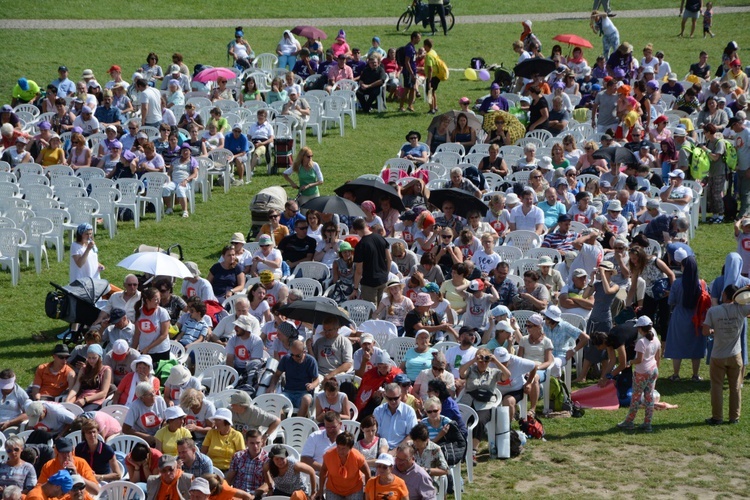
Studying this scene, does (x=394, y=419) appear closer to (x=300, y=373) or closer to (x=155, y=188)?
(x=300, y=373)

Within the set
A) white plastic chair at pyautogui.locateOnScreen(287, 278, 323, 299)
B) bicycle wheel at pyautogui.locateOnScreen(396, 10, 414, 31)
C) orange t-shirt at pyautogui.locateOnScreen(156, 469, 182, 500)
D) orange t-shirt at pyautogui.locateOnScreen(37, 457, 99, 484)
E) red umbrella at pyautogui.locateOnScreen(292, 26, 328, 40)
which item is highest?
bicycle wheel at pyautogui.locateOnScreen(396, 10, 414, 31)

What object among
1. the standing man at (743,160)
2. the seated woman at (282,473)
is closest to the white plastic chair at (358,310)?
the seated woman at (282,473)

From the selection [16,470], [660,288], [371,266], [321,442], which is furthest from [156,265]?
[660,288]

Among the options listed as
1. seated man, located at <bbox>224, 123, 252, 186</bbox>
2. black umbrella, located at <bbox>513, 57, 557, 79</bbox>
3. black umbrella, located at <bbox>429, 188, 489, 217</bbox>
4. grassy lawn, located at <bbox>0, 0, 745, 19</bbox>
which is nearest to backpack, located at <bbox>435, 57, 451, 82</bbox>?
black umbrella, located at <bbox>513, 57, 557, 79</bbox>

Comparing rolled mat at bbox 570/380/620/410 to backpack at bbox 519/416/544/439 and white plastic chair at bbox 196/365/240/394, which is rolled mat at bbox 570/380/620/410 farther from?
white plastic chair at bbox 196/365/240/394

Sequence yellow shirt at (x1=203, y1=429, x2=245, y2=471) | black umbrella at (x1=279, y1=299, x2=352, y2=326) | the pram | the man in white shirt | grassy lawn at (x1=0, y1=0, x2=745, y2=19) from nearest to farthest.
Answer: yellow shirt at (x1=203, y1=429, x2=245, y2=471) < black umbrella at (x1=279, y1=299, x2=352, y2=326) < the man in white shirt < the pram < grassy lawn at (x1=0, y1=0, x2=745, y2=19)

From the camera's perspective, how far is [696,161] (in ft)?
64.7

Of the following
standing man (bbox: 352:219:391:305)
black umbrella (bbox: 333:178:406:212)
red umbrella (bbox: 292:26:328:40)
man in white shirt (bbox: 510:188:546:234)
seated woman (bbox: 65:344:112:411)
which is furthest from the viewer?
red umbrella (bbox: 292:26:328:40)

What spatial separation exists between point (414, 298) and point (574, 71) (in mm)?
13377

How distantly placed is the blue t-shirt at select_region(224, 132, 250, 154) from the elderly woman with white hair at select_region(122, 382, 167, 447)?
9902 millimetres

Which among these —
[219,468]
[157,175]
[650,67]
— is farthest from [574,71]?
[219,468]

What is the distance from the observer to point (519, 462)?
1242 cm

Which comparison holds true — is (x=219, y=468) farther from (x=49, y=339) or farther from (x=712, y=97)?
(x=712, y=97)

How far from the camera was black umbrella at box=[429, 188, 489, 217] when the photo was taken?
655 inches
